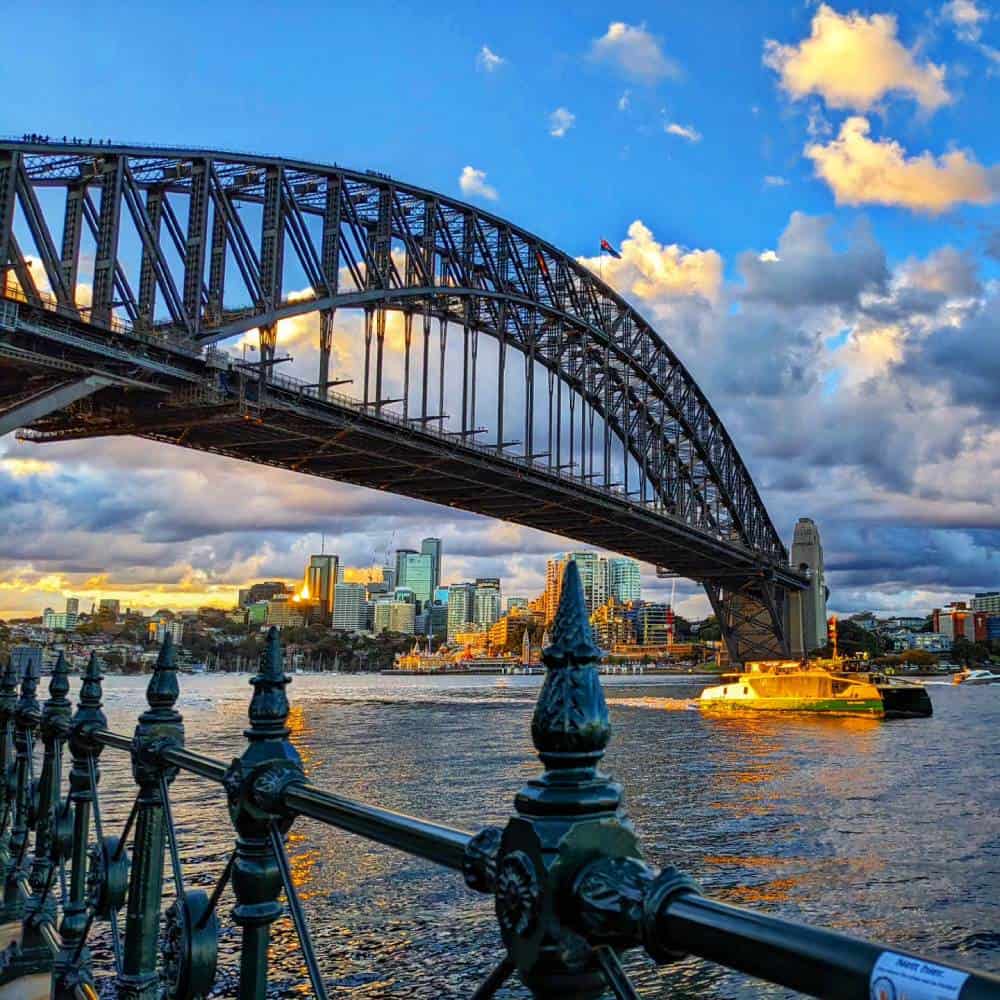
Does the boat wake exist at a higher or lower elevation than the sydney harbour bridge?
lower

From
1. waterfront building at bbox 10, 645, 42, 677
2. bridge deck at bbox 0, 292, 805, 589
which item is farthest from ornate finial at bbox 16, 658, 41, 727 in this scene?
bridge deck at bbox 0, 292, 805, 589

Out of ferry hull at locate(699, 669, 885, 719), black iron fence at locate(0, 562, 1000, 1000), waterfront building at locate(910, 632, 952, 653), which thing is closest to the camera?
black iron fence at locate(0, 562, 1000, 1000)

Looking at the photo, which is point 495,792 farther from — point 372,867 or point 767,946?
point 767,946

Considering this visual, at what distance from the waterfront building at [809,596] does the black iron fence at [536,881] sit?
240 feet

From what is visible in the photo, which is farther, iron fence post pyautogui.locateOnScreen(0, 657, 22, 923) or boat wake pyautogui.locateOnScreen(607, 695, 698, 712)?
boat wake pyautogui.locateOnScreen(607, 695, 698, 712)

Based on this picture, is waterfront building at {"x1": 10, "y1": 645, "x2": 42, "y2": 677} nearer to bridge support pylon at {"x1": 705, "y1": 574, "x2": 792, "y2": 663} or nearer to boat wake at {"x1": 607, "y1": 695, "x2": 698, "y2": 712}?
boat wake at {"x1": 607, "y1": 695, "x2": 698, "y2": 712}

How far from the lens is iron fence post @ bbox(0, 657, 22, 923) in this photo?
5227mm

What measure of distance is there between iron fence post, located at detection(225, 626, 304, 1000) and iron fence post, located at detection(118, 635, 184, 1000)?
0.73 meters

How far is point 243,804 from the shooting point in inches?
89.0

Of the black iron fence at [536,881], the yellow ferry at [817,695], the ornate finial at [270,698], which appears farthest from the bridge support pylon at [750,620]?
the ornate finial at [270,698]

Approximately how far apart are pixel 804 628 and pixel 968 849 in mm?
61767

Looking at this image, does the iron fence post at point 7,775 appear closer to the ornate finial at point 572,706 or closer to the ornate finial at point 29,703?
the ornate finial at point 29,703

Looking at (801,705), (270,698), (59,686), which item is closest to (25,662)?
(59,686)

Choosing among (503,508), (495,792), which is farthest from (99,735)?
(503,508)
